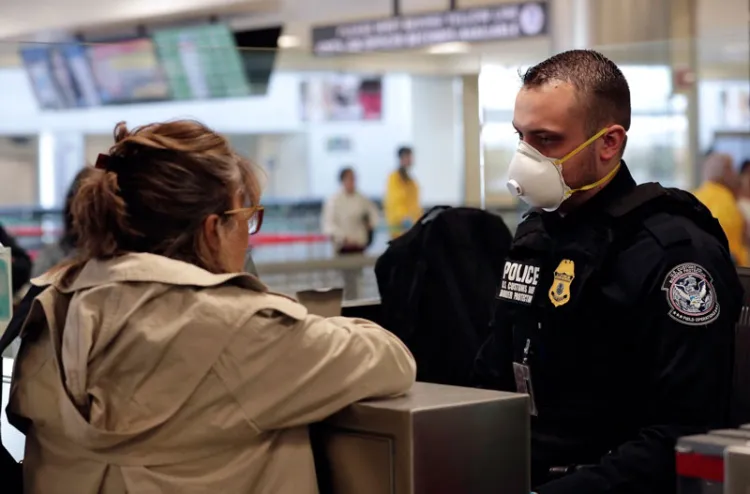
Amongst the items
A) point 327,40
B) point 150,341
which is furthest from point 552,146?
point 327,40

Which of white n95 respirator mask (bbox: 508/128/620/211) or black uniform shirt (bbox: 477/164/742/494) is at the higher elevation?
white n95 respirator mask (bbox: 508/128/620/211)

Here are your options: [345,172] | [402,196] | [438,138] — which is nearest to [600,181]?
[438,138]

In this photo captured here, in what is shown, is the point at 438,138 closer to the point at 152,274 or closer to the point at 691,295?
the point at 691,295

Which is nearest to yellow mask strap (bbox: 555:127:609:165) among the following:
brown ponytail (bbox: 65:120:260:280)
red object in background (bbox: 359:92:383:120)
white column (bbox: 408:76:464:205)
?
brown ponytail (bbox: 65:120:260:280)

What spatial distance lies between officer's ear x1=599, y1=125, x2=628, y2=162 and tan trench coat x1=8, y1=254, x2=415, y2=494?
700mm

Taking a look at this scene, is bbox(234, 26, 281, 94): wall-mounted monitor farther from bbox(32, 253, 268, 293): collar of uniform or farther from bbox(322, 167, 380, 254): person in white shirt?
bbox(32, 253, 268, 293): collar of uniform

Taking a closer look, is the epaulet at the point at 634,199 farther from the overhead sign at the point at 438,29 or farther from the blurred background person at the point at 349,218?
the blurred background person at the point at 349,218

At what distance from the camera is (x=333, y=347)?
178cm

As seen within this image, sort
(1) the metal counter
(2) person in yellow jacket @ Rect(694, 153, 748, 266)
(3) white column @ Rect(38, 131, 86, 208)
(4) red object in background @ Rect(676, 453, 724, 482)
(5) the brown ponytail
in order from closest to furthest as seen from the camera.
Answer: (4) red object in background @ Rect(676, 453, 724, 482) → (1) the metal counter → (5) the brown ponytail → (2) person in yellow jacket @ Rect(694, 153, 748, 266) → (3) white column @ Rect(38, 131, 86, 208)

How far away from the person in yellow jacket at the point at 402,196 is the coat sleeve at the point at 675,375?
362 inches

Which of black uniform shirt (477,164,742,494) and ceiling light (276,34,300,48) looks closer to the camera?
black uniform shirt (477,164,742,494)

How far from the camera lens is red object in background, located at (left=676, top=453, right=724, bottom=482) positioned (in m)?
1.37

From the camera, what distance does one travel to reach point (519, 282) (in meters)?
2.35

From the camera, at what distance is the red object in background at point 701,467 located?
1.37 m
